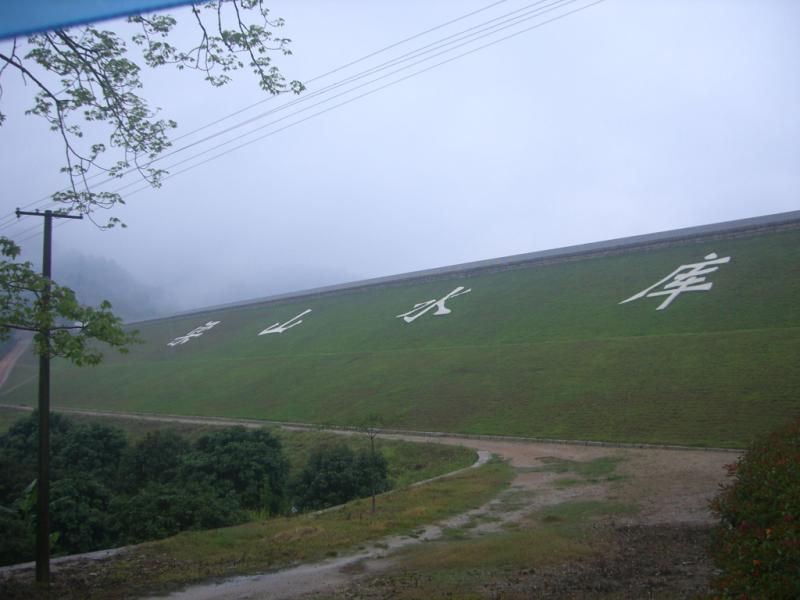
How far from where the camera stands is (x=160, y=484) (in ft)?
46.6

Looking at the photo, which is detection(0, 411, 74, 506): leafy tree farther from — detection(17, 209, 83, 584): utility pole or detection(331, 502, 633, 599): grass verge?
detection(331, 502, 633, 599): grass verge

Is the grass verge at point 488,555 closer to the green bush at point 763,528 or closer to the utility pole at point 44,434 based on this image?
the green bush at point 763,528

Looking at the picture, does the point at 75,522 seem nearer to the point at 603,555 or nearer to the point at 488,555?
the point at 488,555

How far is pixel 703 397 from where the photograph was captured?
57.6 ft

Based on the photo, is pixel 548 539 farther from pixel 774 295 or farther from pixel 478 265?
pixel 478 265

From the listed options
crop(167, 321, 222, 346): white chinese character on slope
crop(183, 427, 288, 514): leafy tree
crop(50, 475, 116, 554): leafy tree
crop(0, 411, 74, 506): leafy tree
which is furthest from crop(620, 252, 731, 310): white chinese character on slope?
crop(167, 321, 222, 346): white chinese character on slope

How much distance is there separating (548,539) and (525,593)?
2356mm

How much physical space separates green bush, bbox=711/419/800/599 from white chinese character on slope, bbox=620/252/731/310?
20.9 metres

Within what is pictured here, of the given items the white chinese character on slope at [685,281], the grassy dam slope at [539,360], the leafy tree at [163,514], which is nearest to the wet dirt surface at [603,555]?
the grassy dam slope at [539,360]

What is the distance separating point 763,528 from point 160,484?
12.4 m

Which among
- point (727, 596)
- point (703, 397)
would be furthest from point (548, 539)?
point (703, 397)

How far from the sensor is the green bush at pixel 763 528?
3.84 metres

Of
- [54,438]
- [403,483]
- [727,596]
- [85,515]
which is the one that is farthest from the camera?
[54,438]

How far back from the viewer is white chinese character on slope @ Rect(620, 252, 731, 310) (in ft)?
86.1
